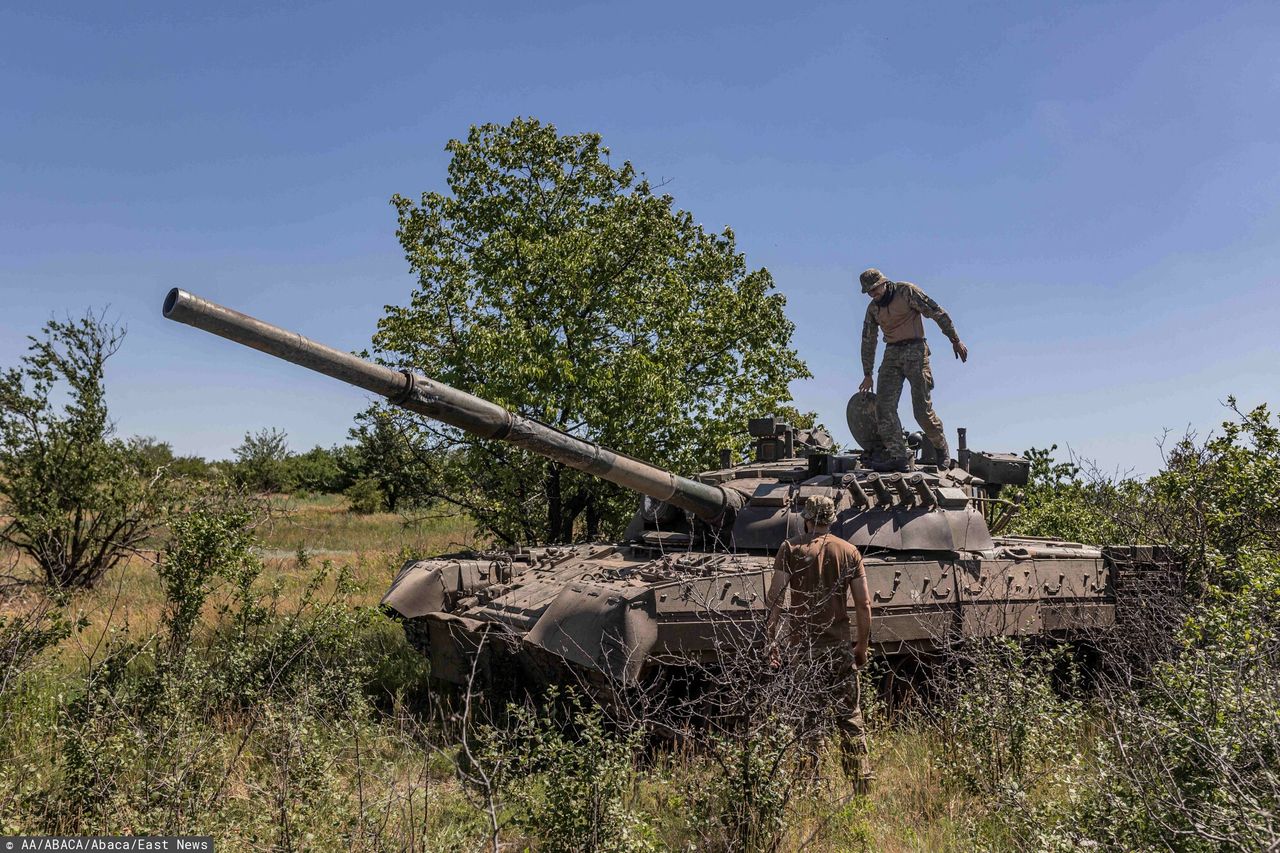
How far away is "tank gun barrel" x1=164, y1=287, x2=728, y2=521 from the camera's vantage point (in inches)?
227

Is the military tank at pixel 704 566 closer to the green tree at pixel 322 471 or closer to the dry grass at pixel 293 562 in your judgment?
the dry grass at pixel 293 562

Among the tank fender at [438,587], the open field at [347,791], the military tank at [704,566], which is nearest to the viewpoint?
the open field at [347,791]

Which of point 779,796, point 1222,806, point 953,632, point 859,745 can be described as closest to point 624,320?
point 953,632

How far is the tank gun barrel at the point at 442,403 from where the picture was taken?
5762mm

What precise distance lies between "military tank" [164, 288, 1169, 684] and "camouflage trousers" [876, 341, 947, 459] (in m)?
0.30

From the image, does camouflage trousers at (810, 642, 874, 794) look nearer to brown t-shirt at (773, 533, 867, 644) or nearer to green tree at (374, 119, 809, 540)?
brown t-shirt at (773, 533, 867, 644)

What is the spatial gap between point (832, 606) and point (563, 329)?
27.2ft

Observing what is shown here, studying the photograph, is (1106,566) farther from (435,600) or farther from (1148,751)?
(435,600)

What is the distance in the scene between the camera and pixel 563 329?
45.6 ft

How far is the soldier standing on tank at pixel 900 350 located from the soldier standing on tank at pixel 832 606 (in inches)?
126

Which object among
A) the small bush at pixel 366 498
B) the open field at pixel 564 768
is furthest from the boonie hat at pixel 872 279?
the small bush at pixel 366 498

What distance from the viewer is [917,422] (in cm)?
973

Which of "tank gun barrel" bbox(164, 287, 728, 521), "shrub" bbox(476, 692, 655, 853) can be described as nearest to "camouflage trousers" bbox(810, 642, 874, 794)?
"shrub" bbox(476, 692, 655, 853)

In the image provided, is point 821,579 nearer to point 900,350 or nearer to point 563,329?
point 900,350
